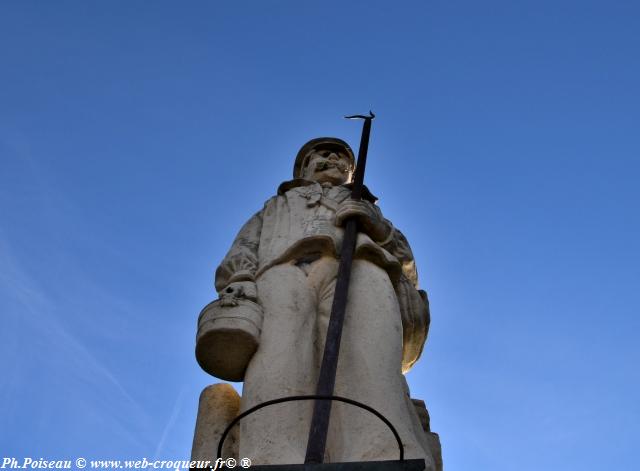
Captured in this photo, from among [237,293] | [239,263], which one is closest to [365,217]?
[239,263]

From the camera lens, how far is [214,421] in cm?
700

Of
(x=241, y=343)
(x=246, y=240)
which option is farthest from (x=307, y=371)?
(x=246, y=240)

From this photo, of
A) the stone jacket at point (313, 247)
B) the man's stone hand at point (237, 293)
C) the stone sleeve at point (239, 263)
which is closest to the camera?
the man's stone hand at point (237, 293)

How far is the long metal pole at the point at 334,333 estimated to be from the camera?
18.0 ft

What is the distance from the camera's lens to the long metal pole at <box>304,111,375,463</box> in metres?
5.48

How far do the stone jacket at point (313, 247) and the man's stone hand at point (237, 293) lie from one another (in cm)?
25

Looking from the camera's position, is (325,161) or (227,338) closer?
(227,338)

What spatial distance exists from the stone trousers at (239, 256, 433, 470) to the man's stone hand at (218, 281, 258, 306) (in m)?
0.10

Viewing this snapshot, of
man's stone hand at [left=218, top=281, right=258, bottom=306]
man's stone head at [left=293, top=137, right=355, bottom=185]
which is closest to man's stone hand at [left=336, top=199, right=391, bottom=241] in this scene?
man's stone hand at [left=218, top=281, right=258, bottom=306]

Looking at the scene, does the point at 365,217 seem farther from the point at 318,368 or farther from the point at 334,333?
the point at 334,333

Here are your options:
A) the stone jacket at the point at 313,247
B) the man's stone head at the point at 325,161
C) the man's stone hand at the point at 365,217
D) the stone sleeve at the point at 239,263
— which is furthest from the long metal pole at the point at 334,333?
the man's stone head at the point at 325,161

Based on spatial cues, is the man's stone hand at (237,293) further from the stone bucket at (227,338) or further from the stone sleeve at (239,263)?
the stone sleeve at (239,263)

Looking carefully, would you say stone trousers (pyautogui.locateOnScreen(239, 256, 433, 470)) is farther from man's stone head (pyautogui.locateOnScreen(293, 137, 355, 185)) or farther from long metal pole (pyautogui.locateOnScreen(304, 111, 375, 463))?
man's stone head (pyautogui.locateOnScreen(293, 137, 355, 185))

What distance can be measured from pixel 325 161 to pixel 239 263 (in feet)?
7.88
